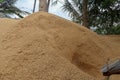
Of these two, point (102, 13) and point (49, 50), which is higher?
point (49, 50)

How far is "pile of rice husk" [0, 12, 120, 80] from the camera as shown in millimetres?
6379

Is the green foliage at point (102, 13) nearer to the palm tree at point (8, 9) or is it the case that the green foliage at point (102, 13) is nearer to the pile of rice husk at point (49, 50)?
the palm tree at point (8, 9)

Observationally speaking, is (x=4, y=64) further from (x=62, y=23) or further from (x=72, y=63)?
(x=62, y=23)

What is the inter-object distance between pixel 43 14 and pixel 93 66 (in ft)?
5.75

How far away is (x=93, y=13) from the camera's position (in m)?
18.3

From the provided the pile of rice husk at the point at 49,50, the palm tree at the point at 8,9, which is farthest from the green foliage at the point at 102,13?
the pile of rice husk at the point at 49,50

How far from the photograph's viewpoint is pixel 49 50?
6.71 m

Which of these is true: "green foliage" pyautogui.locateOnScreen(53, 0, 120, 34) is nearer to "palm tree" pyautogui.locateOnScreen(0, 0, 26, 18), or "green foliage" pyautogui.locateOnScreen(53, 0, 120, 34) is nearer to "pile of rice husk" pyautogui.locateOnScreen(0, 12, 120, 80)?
"palm tree" pyautogui.locateOnScreen(0, 0, 26, 18)

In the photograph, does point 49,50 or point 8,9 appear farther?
point 8,9

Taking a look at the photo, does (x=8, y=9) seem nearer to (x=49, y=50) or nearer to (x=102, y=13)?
(x=102, y=13)

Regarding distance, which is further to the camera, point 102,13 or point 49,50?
point 102,13

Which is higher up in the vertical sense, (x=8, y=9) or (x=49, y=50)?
(x=49, y=50)

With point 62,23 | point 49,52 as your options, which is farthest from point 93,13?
point 49,52

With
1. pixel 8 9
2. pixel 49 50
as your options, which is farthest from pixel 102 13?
pixel 49 50
